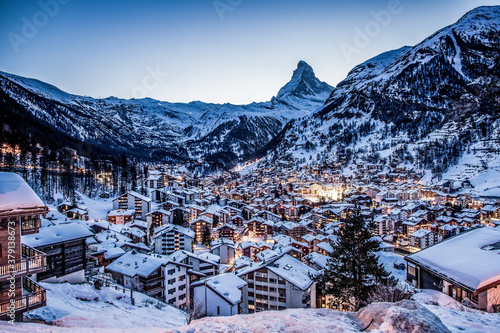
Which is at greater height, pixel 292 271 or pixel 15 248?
pixel 15 248

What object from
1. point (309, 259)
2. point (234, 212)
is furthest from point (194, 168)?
point (309, 259)

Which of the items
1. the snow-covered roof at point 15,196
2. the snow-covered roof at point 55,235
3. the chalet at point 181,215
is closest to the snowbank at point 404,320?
the snow-covered roof at point 15,196

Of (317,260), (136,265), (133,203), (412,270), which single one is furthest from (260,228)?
(412,270)

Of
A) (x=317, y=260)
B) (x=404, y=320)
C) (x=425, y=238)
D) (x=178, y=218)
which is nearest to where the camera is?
(x=404, y=320)

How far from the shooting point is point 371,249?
14922 mm

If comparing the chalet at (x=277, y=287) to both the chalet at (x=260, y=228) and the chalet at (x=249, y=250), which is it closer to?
the chalet at (x=249, y=250)

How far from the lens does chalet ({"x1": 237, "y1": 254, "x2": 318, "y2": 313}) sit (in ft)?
82.8

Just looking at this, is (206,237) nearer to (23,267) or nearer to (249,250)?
(249,250)

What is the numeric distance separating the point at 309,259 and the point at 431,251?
1002 inches

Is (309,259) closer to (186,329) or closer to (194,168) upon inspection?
(186,329)

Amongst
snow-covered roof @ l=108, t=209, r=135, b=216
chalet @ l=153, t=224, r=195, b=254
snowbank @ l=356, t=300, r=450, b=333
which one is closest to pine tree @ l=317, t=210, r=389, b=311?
snowbank @ l=356, t=300, r=450, b=333

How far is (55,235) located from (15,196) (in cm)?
1212

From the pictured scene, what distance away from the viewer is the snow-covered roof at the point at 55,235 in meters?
17.8

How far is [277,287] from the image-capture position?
1032 inches
